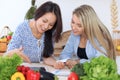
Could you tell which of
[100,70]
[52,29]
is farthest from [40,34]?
[100,70]

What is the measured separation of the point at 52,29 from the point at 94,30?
36 cm

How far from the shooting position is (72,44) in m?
2.21

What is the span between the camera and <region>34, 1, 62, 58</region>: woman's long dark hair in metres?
2.05

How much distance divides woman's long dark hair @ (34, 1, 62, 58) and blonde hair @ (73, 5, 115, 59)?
0.52 ft

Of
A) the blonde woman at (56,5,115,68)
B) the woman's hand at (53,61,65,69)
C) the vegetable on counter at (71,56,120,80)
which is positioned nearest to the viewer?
the vegetable on counter at (71,56,120,80)

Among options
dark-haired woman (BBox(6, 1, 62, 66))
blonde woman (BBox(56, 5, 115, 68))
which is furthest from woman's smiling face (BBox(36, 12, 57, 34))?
blonde woman (BBox(56, 5, 115, 68))

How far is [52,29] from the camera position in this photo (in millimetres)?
2166

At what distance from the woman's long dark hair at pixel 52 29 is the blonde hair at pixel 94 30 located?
0.52 feet

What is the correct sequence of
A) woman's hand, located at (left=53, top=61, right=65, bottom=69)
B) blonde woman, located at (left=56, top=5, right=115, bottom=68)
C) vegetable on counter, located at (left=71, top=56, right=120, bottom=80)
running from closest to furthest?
vegetable on counter, located at (left=71, top=56, right=120, bottom=80) → woman's hand, located at (left=53, top=61, right=65, bottom=69) → blonde woman, located at (left=56, top=5, right=115, bottom=68)

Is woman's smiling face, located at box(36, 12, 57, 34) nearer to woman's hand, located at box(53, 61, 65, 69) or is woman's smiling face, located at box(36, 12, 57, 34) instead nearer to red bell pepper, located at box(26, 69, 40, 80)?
woman's hand, located at box(53, 61, 65, 69)

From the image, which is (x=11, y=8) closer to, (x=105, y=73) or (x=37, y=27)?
(x=37, y=27)

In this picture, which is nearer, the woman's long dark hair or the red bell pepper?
the red bell pepper

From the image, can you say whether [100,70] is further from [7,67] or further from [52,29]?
Result: [52,29]

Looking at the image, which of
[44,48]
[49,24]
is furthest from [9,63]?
[44,48]
